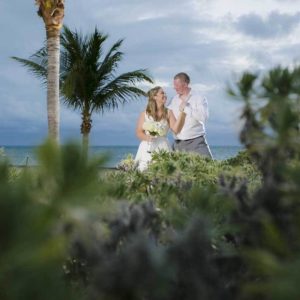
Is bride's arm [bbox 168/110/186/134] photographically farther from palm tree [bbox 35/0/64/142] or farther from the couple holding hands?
palm tree [bbox 35/0/64/142]

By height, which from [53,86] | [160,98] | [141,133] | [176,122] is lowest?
[141,133]

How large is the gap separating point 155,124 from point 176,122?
62 centimetres

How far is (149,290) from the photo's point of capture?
0.60m

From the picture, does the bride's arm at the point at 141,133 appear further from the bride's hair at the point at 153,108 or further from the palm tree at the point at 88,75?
the palm tree at the point at 88,75

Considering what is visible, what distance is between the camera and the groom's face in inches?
557

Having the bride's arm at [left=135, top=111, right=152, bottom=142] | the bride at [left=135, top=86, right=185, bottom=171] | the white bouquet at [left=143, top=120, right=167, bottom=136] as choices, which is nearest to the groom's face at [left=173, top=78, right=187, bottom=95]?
the bride at [left=135, top=86, right=185, bottom=171]

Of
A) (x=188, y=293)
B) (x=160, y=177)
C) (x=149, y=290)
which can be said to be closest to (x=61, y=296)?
(x=149, y=290)

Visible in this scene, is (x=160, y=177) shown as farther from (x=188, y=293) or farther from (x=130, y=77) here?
(x=130, y=77)

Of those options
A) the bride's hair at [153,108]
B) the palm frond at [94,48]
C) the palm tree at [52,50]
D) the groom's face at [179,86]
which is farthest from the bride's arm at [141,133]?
the palm frond at [94,48]

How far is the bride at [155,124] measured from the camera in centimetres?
1337

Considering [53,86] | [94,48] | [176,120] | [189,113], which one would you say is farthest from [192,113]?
[94,48]

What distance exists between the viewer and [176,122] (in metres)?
13.9

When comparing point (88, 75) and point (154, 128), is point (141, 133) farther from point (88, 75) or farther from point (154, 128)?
point (88, 75)

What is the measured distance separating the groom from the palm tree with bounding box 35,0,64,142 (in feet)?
16.1
